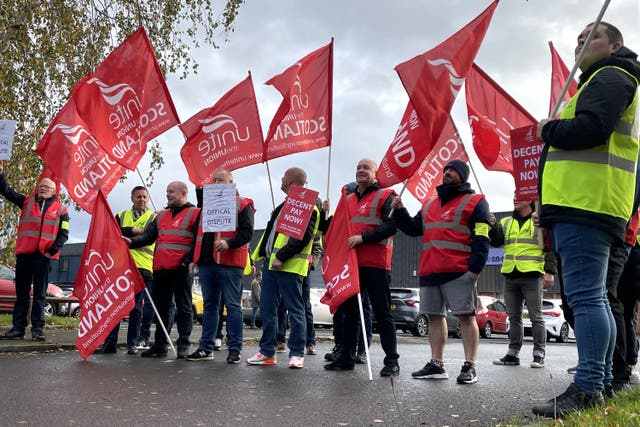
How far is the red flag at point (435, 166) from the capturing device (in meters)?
8.23

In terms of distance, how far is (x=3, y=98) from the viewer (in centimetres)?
1295

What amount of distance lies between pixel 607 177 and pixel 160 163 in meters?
12.7

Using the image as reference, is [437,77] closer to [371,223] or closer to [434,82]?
[434,82]

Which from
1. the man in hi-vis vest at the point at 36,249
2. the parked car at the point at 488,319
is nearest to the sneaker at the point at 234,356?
the man in hi-vis vest at the point at 36,249

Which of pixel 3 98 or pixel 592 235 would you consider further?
pixel 3 98

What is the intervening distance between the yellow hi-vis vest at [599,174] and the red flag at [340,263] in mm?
2436

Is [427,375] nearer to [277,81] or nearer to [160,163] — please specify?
[277,81]

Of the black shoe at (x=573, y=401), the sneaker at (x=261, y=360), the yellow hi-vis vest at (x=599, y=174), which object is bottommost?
the sneaker at (x=261, y=360)

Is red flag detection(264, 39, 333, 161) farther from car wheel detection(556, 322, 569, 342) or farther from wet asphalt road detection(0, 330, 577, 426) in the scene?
car wheel detection(556, 322, 569, 342)

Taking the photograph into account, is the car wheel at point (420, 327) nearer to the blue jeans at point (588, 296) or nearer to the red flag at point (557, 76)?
the red flag at point (557, 76)

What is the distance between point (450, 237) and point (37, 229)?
5.31 meters

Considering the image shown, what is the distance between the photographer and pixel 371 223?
6.60m

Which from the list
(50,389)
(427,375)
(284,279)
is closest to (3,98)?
(284,279)

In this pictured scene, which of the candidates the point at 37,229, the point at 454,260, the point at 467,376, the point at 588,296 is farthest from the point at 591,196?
the point at 37,229
